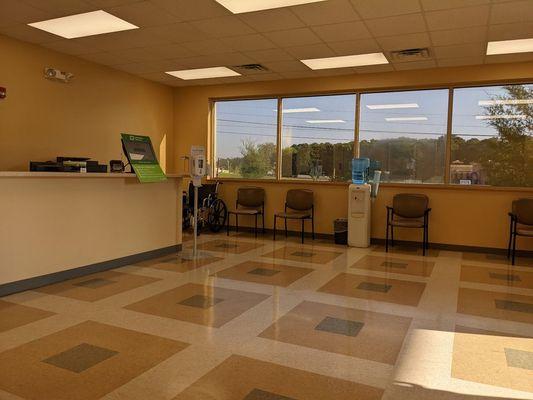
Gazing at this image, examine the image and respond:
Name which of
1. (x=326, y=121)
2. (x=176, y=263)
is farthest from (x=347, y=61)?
(x=176, y=263)

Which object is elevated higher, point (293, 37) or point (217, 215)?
point (293, 37)

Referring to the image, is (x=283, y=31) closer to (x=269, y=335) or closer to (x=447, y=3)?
(x=447, y=3)

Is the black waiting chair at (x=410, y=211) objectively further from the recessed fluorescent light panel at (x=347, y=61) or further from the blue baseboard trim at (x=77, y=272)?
the blue baseboard trim at (x=77, y=272)

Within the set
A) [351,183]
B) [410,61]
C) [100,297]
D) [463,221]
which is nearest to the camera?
[100,297]

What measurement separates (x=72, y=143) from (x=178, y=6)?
3.16m

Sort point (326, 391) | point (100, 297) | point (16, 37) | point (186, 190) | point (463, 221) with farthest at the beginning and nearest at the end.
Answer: point (186, 190), point (463, 221), point (16, 37), point (100, 297), point (326, 391)

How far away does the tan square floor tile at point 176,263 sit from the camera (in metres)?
5.12

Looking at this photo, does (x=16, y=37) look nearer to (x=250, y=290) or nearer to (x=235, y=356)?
(x=250, y=290)

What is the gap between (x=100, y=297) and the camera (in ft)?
12.8

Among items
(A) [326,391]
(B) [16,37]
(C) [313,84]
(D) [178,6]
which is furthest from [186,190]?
(A) [326,391]

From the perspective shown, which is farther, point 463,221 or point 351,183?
point 351,183

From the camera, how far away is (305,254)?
6.18m

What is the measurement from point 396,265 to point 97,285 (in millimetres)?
3589

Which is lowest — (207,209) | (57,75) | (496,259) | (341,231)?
(496,259)
